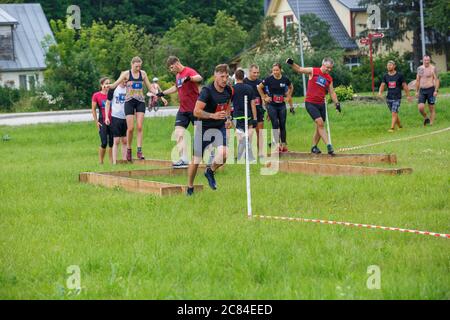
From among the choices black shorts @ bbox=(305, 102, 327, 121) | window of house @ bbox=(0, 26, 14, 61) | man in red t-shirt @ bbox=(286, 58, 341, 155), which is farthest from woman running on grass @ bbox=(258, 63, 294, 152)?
window of house @ bbox=(0, 26, 14, 61)

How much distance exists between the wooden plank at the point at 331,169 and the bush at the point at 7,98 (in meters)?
37.6

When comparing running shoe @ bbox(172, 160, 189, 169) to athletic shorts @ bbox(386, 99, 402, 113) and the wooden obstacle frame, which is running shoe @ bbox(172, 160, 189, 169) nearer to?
the wooden obstacle frame

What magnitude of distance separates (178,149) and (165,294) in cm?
1105

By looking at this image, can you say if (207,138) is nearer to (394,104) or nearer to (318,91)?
(318,91)

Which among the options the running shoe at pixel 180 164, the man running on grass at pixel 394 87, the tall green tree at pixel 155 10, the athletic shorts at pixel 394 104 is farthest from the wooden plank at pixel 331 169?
the tall green tree at pixel 155 10

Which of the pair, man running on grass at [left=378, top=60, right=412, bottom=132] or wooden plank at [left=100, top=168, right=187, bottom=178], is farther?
man running on grass at [left=378, top=60, right=412, bottom=132]

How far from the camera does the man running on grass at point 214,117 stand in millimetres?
15070

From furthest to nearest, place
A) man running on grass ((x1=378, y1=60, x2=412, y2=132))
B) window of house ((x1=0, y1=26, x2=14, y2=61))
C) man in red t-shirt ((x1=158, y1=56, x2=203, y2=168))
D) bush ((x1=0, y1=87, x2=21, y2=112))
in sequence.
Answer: window of house ((x1=0, y1=26, x2=14, y2=61)), bush ((x1=0, y1=87, x2=21, y2=112)), man running on grass ((x1=378, y1=60, x2=412, y2=132)), man in red t-shirt ((x1=158, y1=56, x2=203, y2=168))

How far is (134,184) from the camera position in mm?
15773

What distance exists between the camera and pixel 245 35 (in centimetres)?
7156

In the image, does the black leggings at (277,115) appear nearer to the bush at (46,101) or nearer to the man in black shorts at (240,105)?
the man in black shorts at (240,105)

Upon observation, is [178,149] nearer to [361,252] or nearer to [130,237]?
[130,237]

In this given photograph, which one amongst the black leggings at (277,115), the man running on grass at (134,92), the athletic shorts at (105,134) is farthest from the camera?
the black leggings at (277,115)

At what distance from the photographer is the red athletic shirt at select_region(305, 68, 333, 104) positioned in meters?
21.4
